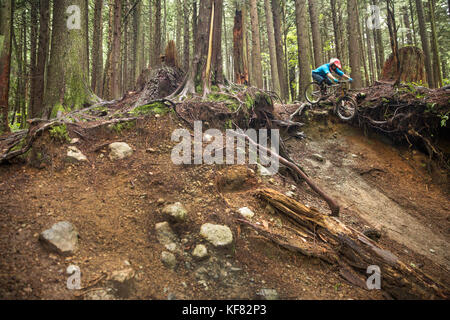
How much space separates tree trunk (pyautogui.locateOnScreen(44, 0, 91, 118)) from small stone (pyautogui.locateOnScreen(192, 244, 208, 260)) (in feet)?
12.8

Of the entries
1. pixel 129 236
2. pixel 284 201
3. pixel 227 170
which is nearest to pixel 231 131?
pixel 227 170

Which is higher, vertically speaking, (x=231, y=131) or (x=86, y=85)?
(x=86, y=85)

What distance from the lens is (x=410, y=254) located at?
3633 mm

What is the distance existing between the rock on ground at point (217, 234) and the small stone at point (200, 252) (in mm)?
127

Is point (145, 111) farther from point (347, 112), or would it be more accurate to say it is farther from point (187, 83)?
point (347, 112)

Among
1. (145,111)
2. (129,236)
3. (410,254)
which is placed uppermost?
(145,111)

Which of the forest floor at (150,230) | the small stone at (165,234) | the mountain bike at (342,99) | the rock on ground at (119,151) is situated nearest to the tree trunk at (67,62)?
the forest floor at (150,230)

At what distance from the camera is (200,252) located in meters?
2.31

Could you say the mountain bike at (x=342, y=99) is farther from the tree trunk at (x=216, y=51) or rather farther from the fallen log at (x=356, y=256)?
the fallen log at (x=356, y=256)

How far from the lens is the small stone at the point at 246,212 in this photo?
112 inches

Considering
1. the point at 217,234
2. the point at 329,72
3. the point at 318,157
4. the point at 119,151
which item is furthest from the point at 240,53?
the point at 217,234

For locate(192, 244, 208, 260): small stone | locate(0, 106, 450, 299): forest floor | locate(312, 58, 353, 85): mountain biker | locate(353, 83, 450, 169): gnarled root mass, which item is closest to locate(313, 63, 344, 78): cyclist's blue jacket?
locate(312, 58, 353, 85): mountain biker
